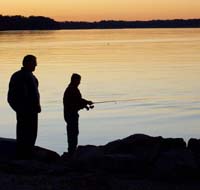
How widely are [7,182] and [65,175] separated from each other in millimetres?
811

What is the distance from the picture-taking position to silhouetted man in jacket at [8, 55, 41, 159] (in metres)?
9.51

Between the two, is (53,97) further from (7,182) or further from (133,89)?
(7,182)

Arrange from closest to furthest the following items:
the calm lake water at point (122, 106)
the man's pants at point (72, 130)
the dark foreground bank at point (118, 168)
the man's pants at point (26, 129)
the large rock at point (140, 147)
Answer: the dark foreground bank at point (118, 168), the large rock at point (140, 147), the man's pants at point (26, 129), the man's pants at point (72, 130), the calm lake water at point (122, 106)

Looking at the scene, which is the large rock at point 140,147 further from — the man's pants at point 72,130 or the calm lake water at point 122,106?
the calm lake water at point 122,106

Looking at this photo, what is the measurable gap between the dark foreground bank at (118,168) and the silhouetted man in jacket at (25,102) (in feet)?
0.97

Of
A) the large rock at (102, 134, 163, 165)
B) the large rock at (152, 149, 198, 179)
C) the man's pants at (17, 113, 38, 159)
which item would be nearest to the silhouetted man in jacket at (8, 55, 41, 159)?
the man's pants at (17, 113, 38, 159)

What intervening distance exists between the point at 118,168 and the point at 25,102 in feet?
5.59

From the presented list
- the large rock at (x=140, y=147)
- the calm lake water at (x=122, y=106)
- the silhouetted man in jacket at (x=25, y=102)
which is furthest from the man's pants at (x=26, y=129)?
the calm lake water at (x=122, y=106)

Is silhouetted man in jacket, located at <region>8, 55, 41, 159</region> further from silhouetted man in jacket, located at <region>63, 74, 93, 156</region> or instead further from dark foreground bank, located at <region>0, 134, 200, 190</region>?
silhouetted man in jacket, located at <region>63, 74, 93, 156</region>

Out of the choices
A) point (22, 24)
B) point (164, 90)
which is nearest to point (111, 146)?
point (164, 90)

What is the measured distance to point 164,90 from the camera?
27812mm

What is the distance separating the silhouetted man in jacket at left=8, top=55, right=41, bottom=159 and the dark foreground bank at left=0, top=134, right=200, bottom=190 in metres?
0.30

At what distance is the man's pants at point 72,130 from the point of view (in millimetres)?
10555

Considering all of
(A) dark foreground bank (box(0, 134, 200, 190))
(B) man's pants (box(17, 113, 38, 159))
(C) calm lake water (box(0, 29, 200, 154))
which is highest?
(B) man's pants (box(17, 113, 38, 159))
